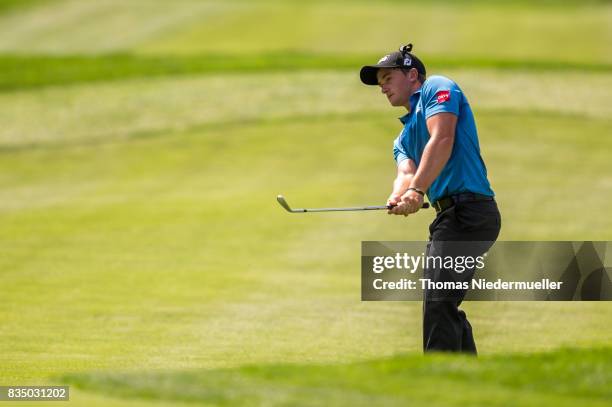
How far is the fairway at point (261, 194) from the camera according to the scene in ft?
21.5

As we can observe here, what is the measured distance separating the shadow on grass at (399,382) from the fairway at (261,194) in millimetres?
20

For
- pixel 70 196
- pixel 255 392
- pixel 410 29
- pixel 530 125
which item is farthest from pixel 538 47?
pixel 255 392

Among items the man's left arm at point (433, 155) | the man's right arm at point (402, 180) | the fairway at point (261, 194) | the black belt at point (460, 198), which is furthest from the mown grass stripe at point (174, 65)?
the man's left arm at point (433, 155)

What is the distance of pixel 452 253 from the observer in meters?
7.49

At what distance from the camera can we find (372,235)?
15367 mm

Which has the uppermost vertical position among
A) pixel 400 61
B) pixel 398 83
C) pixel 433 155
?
pixel 400 61

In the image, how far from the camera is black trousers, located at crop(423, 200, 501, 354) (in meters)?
7.43

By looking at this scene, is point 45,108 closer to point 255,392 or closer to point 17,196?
point 17,196

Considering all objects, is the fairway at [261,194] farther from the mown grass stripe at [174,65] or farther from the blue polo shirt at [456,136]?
the blue polo shirt at [456,136]

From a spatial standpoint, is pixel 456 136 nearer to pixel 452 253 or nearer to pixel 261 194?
pixel 452 253

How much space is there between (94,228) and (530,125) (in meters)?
11.6

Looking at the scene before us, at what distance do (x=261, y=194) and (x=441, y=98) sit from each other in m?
11.7

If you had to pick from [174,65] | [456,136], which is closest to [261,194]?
[456,136]

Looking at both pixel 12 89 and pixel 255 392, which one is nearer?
pixel 255 392
